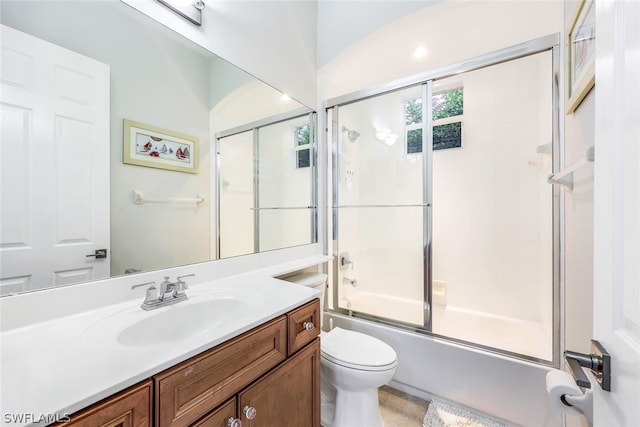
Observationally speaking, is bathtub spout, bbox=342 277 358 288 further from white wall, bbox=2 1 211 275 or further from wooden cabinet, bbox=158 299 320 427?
white wall, bbox=2 1 211 275

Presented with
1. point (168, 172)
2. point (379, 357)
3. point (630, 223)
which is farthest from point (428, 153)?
point (168, 172)

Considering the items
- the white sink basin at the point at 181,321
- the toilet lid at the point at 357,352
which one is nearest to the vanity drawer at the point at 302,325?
the white sink basin at the point at 181,321

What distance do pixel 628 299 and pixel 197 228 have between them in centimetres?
139

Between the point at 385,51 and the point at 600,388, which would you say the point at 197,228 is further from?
the point at 385,51

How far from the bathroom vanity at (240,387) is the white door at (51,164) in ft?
1.87

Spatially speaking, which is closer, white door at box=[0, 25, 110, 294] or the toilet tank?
white door at box=[0, 25, 110, 294]

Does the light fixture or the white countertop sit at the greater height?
the light fixture

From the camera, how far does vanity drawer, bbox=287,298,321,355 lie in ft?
3.10

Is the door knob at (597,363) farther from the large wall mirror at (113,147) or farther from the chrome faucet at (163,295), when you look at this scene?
the large wall mirror at (113,147)

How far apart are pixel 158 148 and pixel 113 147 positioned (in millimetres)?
169

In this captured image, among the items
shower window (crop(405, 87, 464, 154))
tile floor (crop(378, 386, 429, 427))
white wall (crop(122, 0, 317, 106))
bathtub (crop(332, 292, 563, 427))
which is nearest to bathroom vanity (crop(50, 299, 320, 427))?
tile floor (crop(378, 386, 429, 427))

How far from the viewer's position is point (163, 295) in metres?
0.96

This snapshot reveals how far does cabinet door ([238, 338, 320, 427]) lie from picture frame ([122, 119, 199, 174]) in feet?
3.18

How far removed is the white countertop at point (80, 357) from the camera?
441 mm
